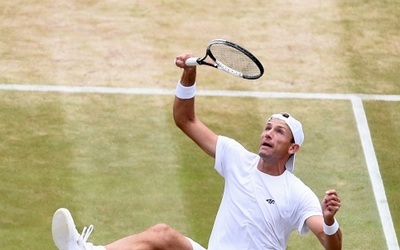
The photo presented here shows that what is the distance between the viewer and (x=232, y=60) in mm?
13727

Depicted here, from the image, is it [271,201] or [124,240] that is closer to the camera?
[271,201]

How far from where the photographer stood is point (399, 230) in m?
15.9

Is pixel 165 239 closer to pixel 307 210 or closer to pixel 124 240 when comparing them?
pixel 124 240

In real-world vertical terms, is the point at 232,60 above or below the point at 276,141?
above

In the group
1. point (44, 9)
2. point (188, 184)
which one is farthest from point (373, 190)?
point (44, 9)

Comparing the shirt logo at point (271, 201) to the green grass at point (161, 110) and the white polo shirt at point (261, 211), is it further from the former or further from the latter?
the green grass at point (161, 110)

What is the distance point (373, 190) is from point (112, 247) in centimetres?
421

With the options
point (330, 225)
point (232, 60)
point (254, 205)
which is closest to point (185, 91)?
point (232, 60)

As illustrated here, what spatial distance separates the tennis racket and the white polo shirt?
91cm

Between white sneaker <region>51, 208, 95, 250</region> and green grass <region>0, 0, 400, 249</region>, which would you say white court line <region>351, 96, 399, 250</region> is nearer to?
green grass <region>0, 0, 400, 249</region>

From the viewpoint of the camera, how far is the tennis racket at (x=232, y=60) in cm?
1343

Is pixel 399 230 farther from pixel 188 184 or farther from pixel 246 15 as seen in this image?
pixel 246 15

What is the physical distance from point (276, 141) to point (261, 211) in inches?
25.5

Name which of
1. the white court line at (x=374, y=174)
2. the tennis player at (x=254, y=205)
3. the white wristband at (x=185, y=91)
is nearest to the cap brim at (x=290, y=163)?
the tennis player at (x=254, y=205)
